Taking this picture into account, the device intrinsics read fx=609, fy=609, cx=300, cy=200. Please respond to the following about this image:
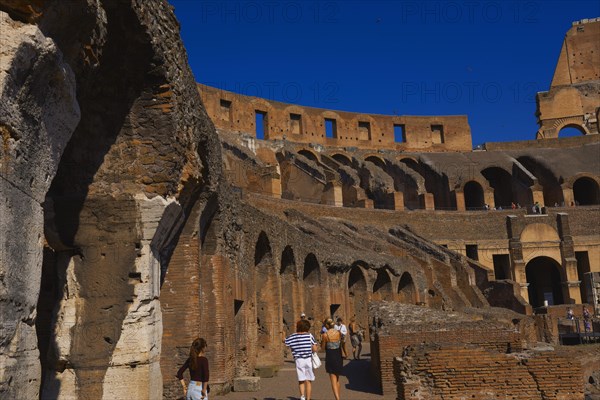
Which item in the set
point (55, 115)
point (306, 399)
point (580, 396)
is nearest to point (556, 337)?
point (580, 396)

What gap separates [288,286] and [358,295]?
638 centimetres

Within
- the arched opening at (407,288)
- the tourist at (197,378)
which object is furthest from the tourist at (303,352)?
the arched opening at (407,288)

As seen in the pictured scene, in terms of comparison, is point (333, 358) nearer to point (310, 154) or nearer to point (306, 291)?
point (306, 291)

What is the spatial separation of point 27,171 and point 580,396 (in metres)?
7.41

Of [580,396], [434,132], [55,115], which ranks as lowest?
[580,396]

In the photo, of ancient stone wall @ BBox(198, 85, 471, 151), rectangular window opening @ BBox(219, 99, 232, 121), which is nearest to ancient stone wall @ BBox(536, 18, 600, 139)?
ancient stone wall @ BBox(198, 85, 471, 151)

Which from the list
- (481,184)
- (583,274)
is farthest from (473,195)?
(583,274)

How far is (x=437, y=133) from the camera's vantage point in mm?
48188

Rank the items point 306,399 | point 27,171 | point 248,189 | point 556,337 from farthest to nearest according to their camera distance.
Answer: point 248,189
point 556,337
point 306,399
point 27,171

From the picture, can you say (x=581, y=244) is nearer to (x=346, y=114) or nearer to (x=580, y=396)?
(x=346, y=114)

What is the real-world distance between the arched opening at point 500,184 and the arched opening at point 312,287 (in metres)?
26.5

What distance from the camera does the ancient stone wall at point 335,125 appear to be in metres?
39.0

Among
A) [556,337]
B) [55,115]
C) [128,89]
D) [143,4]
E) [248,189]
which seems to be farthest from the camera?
[248,189]

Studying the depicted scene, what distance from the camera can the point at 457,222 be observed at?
34812 millimetres
